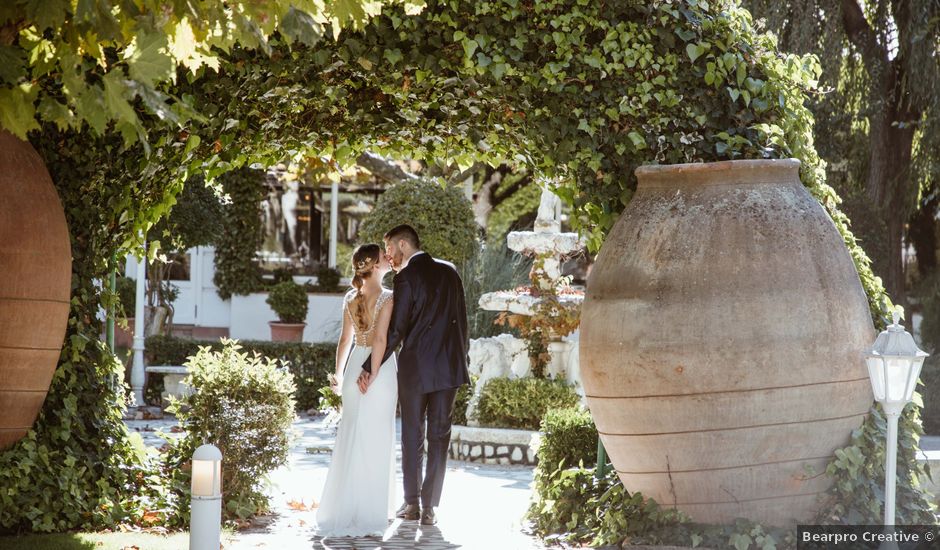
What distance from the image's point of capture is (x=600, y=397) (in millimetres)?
6070

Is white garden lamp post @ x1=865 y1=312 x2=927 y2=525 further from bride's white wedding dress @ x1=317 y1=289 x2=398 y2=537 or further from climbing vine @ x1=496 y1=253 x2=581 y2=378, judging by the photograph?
climbing vine @ x1=496 y1=253 x2=581 y2=378

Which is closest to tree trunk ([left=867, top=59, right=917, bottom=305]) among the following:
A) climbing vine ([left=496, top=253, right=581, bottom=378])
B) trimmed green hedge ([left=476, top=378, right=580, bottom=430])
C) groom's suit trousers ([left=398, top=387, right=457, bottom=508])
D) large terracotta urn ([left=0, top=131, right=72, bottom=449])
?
climbing vine ([left=496, top=253, right=581, bottom=378])

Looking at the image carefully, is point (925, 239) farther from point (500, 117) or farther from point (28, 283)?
point (28, 283)

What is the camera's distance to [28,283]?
20.7 feet

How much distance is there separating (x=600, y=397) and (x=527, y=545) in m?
1.21

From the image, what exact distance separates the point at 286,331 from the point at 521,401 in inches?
414

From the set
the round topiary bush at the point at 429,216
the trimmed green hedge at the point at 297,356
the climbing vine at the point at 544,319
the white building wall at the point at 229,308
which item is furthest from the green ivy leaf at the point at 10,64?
the white building wall at the point at 229,308

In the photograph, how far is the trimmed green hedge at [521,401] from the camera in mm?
11188

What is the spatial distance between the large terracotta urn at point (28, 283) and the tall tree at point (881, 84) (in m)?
10.4

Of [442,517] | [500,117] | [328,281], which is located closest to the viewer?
[500,117]

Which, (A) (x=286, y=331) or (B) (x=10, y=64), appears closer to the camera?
(B) (x=10, y=64)

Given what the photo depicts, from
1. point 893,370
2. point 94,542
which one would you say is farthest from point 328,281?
point 893,370

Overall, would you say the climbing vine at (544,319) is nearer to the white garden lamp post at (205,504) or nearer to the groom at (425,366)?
the groom at (425,366)

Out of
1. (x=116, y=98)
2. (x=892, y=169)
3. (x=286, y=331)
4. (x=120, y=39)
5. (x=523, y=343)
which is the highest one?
(x=892, y=169)
